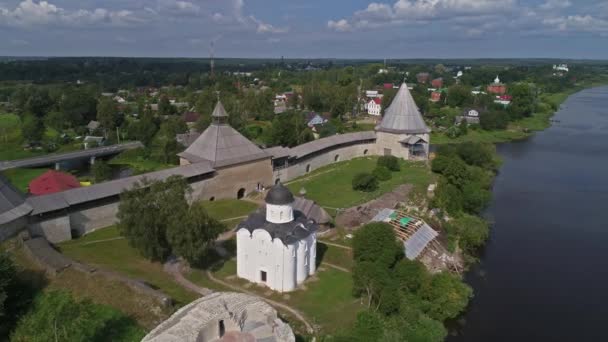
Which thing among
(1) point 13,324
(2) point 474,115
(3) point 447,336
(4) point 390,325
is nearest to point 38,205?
(1) point 13,324

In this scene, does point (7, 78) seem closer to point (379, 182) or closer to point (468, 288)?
point (379, 182)

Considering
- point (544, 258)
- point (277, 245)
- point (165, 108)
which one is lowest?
point (544, 258)

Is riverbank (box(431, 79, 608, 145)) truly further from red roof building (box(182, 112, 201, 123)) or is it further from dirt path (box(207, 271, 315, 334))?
dirt path (box(207, 271, 315, 334))

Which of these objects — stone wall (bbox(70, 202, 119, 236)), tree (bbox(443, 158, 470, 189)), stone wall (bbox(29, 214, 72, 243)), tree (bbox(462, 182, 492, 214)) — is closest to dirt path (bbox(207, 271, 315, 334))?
stone wall (bbox(70, 202, 119, 236))

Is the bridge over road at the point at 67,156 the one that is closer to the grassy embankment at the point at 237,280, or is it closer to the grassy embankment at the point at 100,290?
the grassy embankment at the point at 237,280

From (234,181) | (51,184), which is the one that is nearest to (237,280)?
(234,181)

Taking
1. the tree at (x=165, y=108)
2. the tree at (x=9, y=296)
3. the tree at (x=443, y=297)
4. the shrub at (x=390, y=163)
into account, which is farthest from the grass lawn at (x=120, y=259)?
the tree at (x=165, y=108)

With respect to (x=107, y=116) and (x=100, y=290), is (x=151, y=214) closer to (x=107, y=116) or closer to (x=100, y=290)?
(x=100, y=290)
